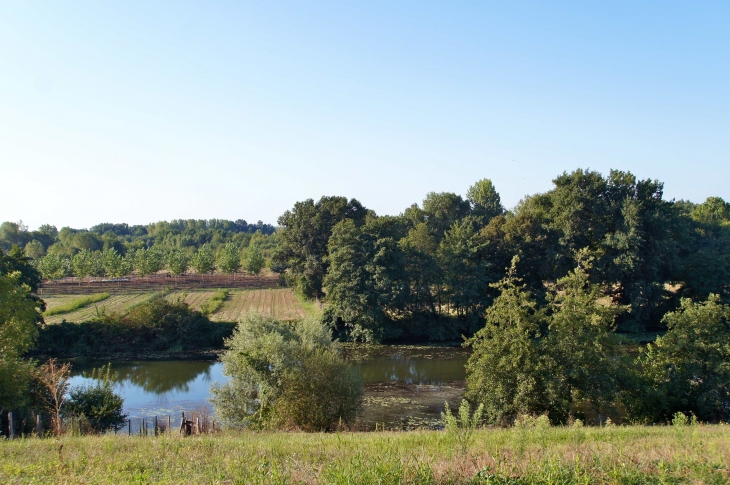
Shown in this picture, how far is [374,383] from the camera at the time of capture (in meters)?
30.8

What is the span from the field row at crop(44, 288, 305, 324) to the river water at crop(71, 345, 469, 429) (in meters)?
9.89

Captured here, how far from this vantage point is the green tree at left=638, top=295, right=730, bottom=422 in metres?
18.2

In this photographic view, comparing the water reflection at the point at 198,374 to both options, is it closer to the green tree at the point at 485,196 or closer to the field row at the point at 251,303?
the field row at the point at 251,303

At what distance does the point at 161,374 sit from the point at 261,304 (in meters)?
23.4

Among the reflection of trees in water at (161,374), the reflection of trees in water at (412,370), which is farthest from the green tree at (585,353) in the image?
the reflection of trees in water at (161,374)

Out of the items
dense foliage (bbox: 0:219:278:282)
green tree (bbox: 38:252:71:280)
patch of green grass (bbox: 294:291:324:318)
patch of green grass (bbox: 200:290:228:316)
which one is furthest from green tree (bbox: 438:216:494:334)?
green tree (bbox: 38:252:71:280)

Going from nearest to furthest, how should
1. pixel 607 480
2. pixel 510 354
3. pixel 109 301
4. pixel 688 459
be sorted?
1. pixel 607 480
2. pixel 688 459
3. pixel 510 354
4. pixel 109 301

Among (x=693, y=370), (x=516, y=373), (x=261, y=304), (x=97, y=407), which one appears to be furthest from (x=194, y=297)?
(x=693, y=370)

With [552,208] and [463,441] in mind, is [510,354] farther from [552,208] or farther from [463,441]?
[552,208]

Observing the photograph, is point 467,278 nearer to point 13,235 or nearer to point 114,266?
point 114,266

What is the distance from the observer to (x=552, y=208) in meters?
47.6

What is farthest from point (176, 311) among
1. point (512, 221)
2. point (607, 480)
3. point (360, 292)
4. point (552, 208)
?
point (607, 480)

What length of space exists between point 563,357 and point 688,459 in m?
10.9

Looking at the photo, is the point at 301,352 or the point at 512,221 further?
the point at 512,221
